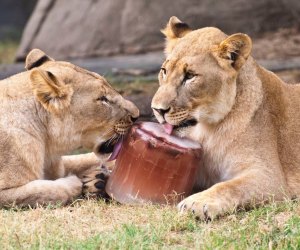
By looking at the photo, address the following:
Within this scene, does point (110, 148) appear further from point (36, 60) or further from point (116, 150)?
point (36, 60)

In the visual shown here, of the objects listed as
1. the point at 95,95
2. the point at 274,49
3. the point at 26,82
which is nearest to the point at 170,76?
the point at 95,95

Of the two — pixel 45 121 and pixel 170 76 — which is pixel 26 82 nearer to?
pixel 45 121

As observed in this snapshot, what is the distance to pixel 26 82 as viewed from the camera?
6.27 meters

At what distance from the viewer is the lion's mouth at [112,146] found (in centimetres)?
622

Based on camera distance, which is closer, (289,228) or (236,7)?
(289,228)

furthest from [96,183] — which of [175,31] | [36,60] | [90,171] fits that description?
[175,31]

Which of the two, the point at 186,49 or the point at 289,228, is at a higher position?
the point at 186,49

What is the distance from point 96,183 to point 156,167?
600 millimetres

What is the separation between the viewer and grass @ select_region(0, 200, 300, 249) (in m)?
4.90

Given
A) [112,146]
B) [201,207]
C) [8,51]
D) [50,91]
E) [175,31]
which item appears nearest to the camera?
[201,207]

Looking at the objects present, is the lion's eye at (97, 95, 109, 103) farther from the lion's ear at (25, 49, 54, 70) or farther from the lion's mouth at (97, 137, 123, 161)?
the lion's ear at (25, 49, 54, 70)

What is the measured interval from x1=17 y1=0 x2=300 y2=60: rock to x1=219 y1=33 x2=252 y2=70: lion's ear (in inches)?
223

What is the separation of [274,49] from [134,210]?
5849 mm

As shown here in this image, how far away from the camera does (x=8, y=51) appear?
15.0 m
